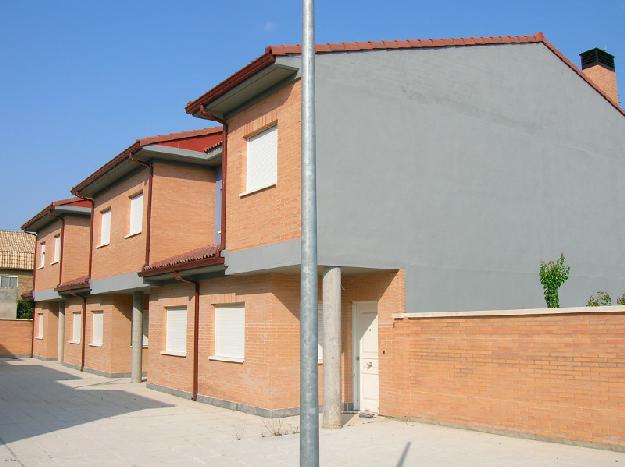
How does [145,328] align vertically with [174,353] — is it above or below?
above

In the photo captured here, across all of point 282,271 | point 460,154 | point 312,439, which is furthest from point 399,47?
point 312,439

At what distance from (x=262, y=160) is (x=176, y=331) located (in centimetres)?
610

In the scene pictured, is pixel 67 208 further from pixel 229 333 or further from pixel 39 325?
pixel 229 333

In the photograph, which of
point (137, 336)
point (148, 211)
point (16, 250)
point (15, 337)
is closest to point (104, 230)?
point (137, 336)

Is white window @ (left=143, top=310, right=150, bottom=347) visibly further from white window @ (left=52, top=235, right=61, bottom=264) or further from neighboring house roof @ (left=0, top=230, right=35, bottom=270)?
neighboring house roof @ (left=0, top=230, right=35, bottom=270)

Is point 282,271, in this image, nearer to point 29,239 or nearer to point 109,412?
point 109,412

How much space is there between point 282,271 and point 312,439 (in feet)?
23.6

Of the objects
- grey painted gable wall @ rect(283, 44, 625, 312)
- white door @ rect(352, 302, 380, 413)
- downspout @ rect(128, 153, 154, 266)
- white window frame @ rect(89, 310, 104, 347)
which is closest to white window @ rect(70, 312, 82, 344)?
white window frame @ rect(89, 310, 104, 347)

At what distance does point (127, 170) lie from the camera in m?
18.8

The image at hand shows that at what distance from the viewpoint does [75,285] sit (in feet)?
74.7

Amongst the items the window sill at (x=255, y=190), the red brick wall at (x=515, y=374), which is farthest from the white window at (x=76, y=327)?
the red brick wall at (x=515, y=374)

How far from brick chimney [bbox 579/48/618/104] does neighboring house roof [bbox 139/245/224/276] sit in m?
11.7

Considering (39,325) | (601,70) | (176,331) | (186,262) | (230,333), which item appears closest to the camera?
(230,333)

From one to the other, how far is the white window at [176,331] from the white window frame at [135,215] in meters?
2.73
